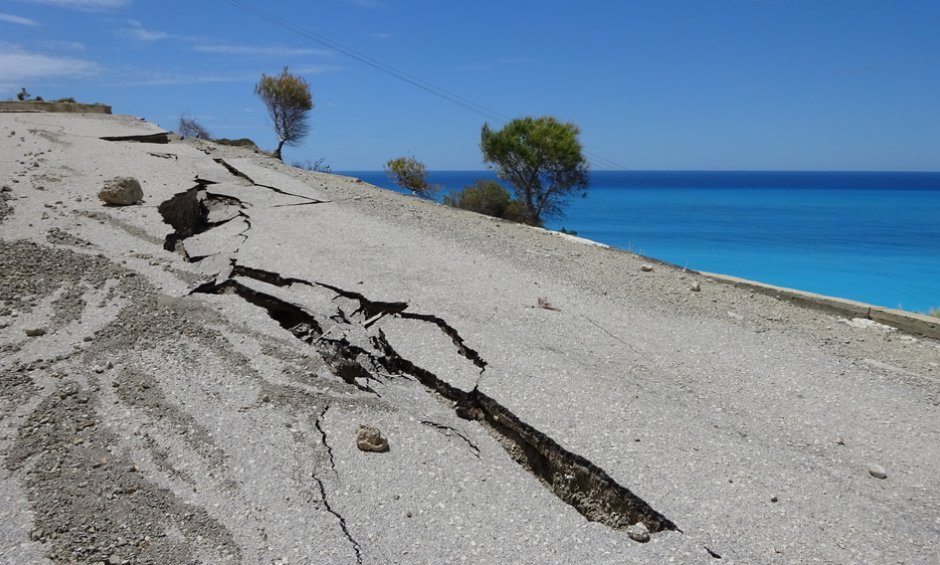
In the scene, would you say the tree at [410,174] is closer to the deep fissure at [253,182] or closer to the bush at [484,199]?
the bush at [484,199]

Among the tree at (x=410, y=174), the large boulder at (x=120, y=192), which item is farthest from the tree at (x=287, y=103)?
the large boulder at (x=120, y=192)

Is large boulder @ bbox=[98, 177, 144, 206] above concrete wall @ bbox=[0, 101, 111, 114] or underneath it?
underneath

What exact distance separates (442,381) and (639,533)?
5.14 feet

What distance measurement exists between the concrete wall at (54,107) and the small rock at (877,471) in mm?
17971

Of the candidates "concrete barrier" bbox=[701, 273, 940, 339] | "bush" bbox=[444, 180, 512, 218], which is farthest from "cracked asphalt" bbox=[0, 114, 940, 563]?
"bush" bbox=[444, 180, 512, 218]

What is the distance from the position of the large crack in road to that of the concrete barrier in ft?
13.5

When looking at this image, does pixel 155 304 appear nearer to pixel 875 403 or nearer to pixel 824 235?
pixel 875 403

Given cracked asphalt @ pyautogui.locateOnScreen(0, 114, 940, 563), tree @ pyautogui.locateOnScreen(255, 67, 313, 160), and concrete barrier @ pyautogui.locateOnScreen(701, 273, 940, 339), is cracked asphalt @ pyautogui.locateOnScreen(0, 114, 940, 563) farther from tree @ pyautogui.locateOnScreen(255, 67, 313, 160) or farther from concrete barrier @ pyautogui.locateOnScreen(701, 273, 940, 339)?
tree @ pyautogui.locateOnScreen(255, 67, 313, 160)

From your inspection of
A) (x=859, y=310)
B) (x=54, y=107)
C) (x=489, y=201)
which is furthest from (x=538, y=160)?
(x=859, y=310)

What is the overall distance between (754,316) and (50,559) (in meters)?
5.55

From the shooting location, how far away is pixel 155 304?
180 inches

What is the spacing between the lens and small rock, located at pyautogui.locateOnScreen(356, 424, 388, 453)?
3.11 metres

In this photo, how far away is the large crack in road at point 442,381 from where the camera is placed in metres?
2.84

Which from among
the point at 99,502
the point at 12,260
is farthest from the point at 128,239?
the point at 99,502
